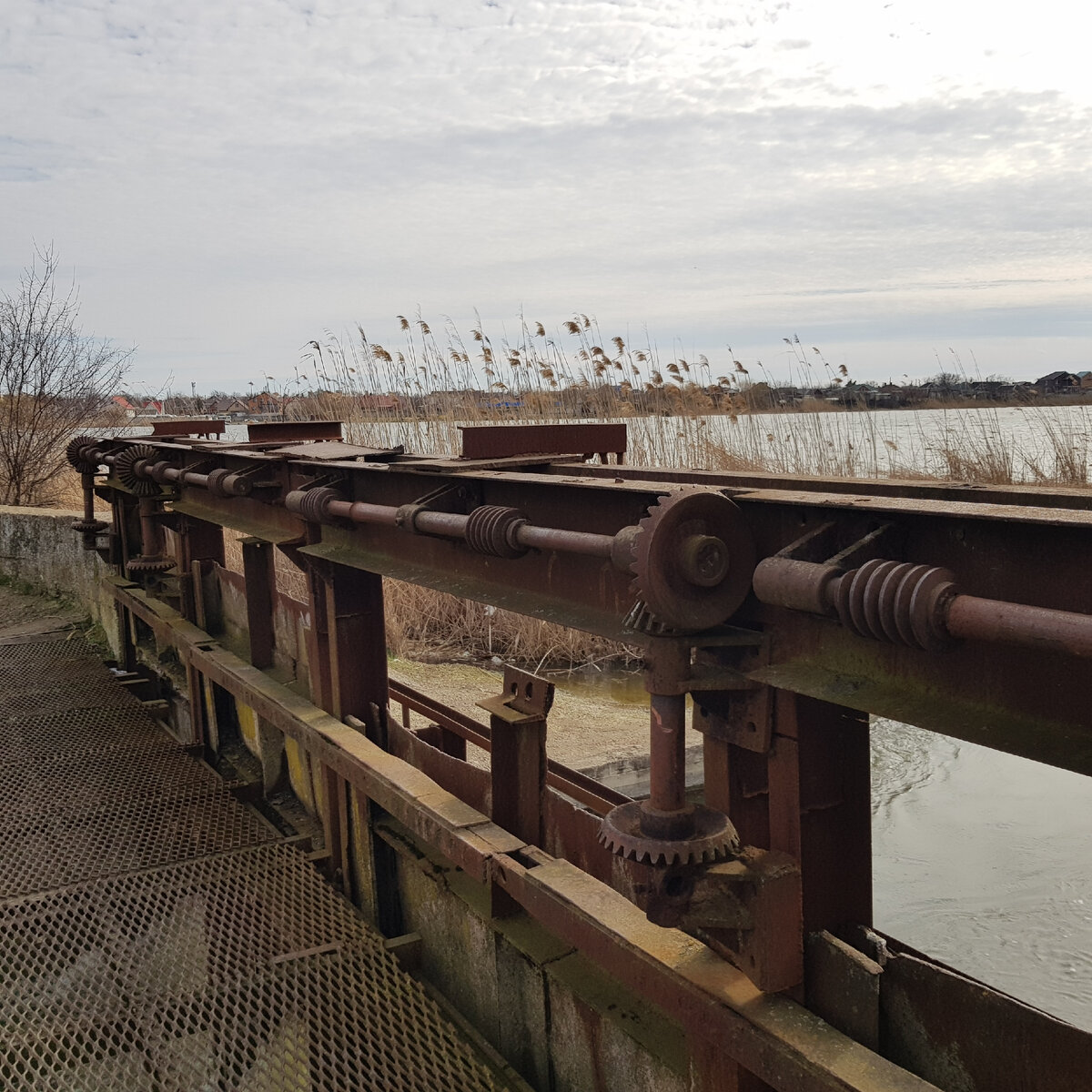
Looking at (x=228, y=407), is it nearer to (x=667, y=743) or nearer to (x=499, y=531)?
(x=499, y=531)

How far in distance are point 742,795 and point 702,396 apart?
7.02 m

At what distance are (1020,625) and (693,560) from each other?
1.91 ft

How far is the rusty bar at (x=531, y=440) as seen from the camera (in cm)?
309

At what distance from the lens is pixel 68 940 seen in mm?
3240

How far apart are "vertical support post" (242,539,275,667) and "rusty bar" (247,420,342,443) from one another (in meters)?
0.58

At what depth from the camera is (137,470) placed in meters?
5.85

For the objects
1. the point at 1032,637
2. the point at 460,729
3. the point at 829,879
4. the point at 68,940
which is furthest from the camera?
the point at 460,729

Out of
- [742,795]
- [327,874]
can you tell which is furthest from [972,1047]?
[327,874]

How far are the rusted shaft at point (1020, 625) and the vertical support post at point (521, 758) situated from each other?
1.62m

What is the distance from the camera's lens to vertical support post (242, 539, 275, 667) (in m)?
4.76

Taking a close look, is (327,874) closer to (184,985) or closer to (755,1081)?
(184,985)

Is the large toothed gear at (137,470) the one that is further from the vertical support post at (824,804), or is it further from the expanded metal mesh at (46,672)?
the vertical support post at (824,804)

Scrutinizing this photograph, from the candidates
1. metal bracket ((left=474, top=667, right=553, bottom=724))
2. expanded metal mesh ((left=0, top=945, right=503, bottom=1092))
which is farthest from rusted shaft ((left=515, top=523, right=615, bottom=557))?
expanded metal mesh ((left=0, top=945, right=503, bottom=1092))

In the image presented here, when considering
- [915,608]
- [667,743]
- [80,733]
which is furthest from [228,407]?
[915,608]
